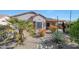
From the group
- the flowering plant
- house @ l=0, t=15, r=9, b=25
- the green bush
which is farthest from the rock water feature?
the green bush

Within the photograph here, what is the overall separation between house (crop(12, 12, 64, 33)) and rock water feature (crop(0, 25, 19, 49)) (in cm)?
15

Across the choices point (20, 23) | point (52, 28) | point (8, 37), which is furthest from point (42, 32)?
point (8, 37)

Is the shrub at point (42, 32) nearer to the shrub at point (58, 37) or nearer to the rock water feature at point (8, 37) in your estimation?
the shrub at point (58, 37)

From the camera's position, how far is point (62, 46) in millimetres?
2182

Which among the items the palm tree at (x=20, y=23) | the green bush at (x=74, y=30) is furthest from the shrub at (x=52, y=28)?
the palm tree at (x=20, y=23)

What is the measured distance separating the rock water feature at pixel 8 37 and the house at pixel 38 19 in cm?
15

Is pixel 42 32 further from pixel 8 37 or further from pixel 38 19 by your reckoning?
pixel 8 37

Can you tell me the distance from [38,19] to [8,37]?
358mm

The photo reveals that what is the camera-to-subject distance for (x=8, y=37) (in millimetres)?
2184

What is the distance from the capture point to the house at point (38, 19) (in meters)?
2.17

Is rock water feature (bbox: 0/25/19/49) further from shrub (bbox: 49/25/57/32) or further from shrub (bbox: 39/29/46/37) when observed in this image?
shrub (bbox: 49/25/57/32)
